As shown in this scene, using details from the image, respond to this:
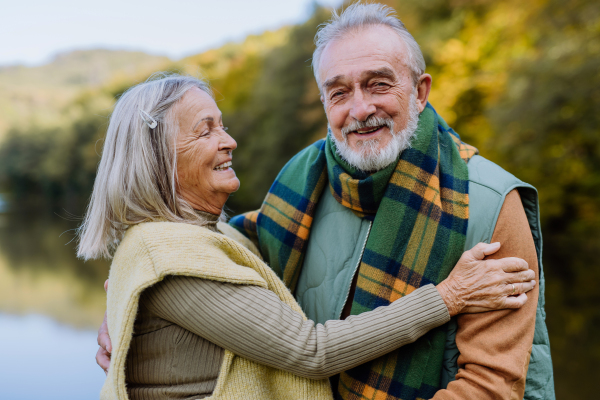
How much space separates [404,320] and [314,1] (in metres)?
20.4

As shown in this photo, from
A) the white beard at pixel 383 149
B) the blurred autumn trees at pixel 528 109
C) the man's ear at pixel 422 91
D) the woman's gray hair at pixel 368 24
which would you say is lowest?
the white beard at pixel 383 149

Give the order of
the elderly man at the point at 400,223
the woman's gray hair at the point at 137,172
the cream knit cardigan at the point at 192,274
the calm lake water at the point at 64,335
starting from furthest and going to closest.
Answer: the calm lake water at the point at 64,335 → the woman's gray hair at the point at 137,172 → the elderly man at the point at 400,223 → the cream knit cardigan at the point at 192,274

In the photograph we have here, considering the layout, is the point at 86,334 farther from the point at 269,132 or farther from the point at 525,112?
the point at 269,132

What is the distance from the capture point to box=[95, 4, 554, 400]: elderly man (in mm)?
1610

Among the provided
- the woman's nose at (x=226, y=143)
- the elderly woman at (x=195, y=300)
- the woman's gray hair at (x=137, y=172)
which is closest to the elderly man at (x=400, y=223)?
the elderly woman at (x=195, y=300)

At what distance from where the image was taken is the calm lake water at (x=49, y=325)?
734 cm

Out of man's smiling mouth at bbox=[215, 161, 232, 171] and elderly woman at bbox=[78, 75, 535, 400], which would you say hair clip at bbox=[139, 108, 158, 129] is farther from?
man's smiling mouth at bbox=[215, 161, 232, 171]

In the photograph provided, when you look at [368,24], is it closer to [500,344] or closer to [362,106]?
[362,106]

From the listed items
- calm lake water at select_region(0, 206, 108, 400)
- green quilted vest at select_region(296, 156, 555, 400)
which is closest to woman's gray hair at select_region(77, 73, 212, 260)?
green quilted vest at select_region(296, 156, 555, 400)

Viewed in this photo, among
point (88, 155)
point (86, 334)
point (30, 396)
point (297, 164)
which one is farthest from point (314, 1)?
point (88, 155)

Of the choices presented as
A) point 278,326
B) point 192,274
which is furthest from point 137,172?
point 278,326

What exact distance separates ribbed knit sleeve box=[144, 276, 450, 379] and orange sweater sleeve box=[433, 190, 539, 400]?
132 mm

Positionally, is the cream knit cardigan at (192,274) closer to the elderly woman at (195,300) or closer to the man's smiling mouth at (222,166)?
the elderly woman at (195,300)

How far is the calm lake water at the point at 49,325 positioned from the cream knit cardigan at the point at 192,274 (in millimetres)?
1781
